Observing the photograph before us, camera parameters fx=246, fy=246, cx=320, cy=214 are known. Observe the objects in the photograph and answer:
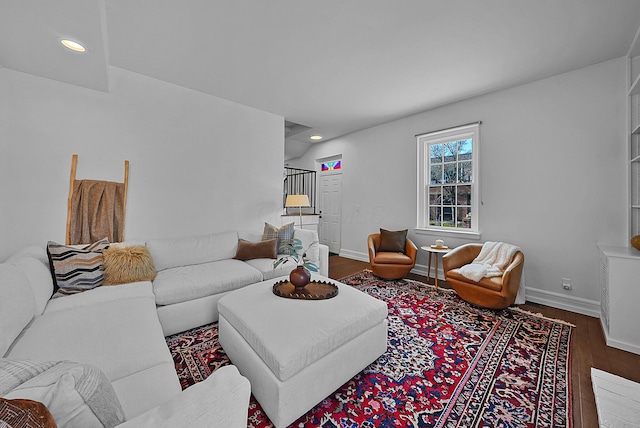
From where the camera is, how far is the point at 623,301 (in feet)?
6.93

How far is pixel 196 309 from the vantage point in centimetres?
234

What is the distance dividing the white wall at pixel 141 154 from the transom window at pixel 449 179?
2568mm

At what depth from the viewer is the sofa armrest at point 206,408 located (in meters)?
0.59

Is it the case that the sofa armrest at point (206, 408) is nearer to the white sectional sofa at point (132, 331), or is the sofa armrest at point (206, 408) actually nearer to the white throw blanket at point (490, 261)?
the white sectional sofa at point (132, 331)

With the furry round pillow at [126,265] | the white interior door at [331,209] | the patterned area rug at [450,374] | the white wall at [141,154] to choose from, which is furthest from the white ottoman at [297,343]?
the white interior door at [331,209]

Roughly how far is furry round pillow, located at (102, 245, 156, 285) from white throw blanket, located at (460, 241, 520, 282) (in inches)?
135

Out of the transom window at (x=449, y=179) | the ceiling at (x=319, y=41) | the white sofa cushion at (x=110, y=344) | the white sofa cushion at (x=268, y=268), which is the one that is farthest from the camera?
the transom window at (x=449, y=179)

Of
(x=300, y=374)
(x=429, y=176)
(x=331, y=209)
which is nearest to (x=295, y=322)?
(x=300, y=374)

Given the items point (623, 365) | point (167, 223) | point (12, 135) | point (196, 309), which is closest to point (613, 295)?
point (623, 365)

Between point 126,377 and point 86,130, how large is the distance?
2.85 metres

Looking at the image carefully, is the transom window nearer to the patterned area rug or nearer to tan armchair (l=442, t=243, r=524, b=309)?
tan armchair (l=442, t=243, r=524, b=309)

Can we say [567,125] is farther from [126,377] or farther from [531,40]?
[126,377]

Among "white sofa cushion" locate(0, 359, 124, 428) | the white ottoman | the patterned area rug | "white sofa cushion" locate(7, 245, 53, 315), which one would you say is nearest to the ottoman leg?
the white ottoman

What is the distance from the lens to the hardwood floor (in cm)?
149
